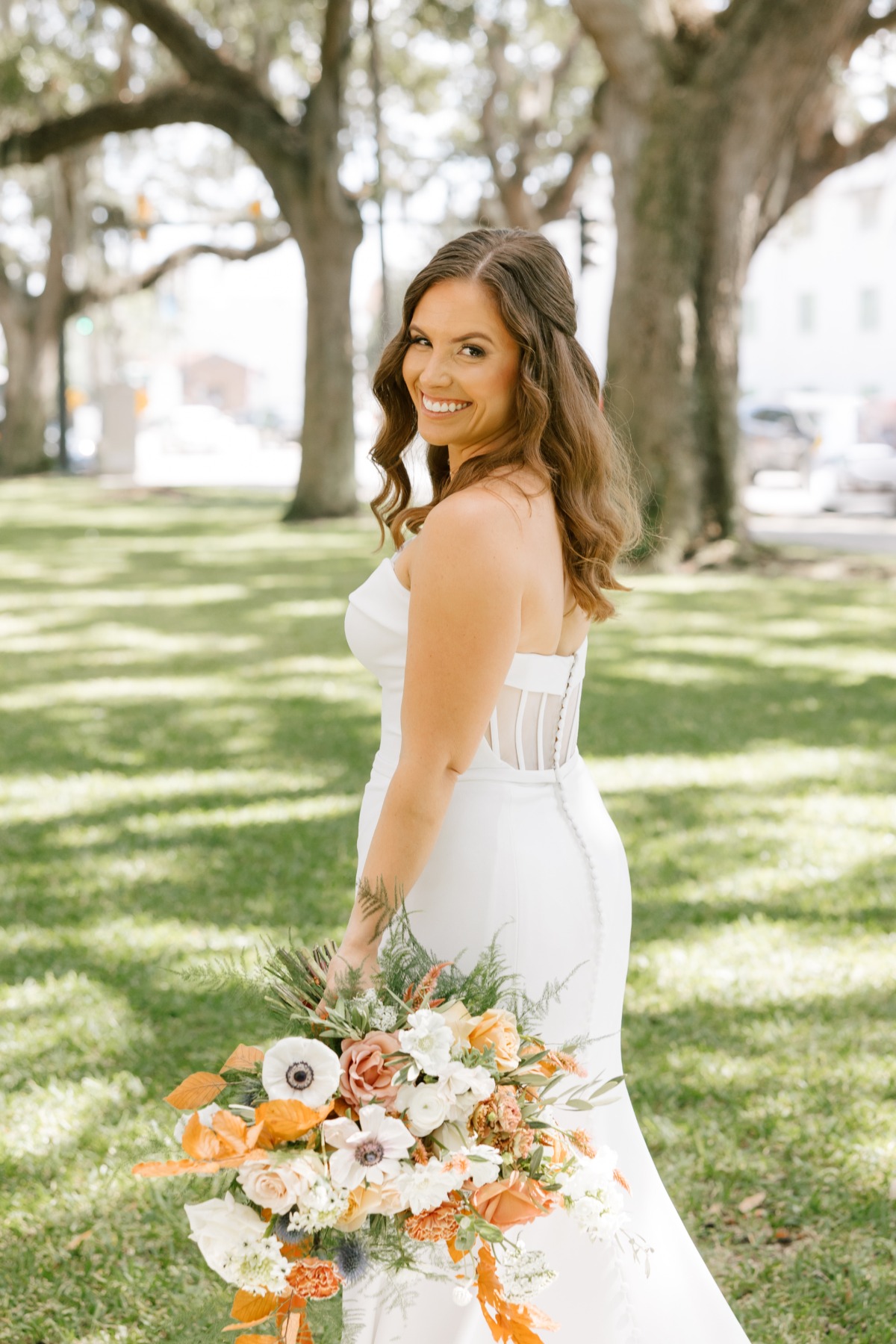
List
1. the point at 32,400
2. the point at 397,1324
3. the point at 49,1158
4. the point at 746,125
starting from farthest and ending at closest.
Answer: the point at 32,400 < the point at 746,125 < the point at 49,1158 < the point at 397,1324

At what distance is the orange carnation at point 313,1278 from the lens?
1.72 metres

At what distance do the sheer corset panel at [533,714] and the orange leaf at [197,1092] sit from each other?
0.65m

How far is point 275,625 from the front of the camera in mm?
11836

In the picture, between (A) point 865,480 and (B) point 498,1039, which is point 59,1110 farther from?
(A) point 865,480

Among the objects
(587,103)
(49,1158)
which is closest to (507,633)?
(49,1158)

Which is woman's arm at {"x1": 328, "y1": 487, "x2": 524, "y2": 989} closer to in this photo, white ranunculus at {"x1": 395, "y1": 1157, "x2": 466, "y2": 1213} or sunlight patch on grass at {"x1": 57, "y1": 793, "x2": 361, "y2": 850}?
white ranunculus at {"x1": 395, "y1": 1157, "x2": 466, "y2": 1213}

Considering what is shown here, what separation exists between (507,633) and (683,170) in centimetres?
1299

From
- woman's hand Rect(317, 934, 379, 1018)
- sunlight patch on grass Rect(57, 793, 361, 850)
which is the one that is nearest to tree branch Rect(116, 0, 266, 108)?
sunlight patch on grass Rect(57, 793, 361, 850)

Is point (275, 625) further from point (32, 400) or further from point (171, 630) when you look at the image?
point (32, 400)

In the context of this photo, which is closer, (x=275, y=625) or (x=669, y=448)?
(x=275, y=625)

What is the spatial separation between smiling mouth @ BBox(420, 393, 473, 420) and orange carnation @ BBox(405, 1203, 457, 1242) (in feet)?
3.85

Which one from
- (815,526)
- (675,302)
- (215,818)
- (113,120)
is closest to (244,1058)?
(215,818)

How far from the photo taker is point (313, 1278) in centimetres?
172

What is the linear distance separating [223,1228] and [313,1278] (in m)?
0.13
